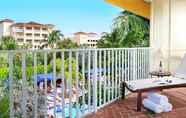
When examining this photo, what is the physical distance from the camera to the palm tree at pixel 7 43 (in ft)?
79.3

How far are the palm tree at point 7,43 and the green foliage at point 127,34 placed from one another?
568 inches

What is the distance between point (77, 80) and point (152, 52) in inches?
139

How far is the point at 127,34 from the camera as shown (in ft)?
34.7

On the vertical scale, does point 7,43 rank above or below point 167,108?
above

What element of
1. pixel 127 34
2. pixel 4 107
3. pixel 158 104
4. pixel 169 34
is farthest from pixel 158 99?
pixel 127 34

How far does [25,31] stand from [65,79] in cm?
2783


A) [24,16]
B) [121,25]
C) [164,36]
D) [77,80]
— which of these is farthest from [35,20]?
[77,80]

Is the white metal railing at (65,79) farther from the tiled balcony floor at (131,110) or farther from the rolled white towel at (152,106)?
the rolled white towel at (152,106)

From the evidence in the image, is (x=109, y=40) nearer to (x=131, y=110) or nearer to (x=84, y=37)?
(x=131, y=110)

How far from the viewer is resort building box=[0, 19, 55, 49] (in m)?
29.7

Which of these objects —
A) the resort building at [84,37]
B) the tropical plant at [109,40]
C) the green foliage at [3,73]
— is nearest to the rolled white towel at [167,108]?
the green foliage at [3,73]

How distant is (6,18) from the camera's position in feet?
105

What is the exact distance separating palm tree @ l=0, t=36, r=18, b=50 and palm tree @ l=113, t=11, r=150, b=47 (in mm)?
14268

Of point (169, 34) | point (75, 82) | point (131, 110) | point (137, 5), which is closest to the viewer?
point (75, 82)
